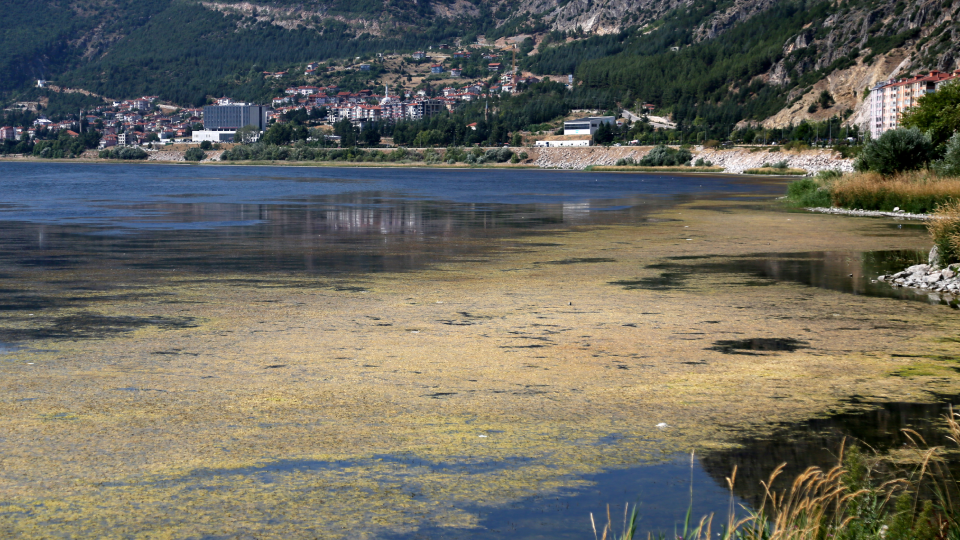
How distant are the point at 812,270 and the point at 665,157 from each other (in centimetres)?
12269

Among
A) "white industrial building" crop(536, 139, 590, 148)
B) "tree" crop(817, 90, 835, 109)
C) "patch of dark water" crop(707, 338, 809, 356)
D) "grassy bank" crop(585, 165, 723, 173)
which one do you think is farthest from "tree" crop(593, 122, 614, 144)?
"patch of dark water" crop(707, 338, 809, 356)

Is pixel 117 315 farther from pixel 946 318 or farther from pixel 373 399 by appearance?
pixel 946 318

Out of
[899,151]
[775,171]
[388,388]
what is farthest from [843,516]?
[775,171]

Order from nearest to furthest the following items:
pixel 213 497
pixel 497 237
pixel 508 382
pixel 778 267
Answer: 1. pixel 213 497
2. pixel 508 382
3. pixel 778 267
4. pixel 497 237

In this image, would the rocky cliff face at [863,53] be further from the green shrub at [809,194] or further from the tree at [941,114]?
the green shrub at [809,194]

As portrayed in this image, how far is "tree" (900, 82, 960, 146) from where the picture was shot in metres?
53.7

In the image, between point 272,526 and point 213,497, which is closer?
point 272,526

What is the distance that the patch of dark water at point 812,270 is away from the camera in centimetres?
1758

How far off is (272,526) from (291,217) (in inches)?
1186

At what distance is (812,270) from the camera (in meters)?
20.2

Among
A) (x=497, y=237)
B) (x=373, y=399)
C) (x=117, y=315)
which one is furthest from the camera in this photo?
(x=497, y=237)

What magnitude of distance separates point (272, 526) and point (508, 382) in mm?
4323

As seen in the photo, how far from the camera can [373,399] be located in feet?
31.2

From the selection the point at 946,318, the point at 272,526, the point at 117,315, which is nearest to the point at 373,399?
the point at 272,526
